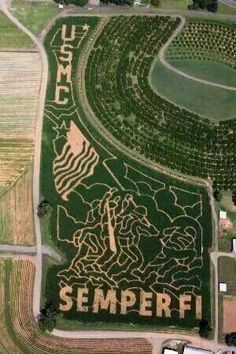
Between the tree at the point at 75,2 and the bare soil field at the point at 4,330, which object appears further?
the tree at the point at 75,2

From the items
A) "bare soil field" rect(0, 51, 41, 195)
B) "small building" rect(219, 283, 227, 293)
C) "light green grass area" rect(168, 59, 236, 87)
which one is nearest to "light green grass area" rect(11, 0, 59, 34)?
"bare soil field" rect(0, 51, 41, 195)

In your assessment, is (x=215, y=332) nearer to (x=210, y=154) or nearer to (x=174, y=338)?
(x=174, y=338)

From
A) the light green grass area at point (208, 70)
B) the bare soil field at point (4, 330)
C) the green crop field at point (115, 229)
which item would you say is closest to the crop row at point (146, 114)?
the green crop field at point (115, 229)

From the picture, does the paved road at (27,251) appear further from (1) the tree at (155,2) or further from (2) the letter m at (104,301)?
(1) the tree at (155,2)

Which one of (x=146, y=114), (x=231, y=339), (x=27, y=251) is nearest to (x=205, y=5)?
(x=146, y=114)

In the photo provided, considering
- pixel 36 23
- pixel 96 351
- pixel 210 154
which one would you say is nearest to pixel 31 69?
pixel 36 23

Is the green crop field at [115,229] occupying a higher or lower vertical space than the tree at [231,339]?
higher

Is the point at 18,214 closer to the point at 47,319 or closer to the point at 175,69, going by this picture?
the point at 47,319
